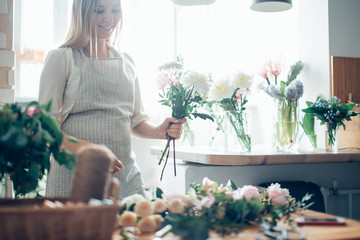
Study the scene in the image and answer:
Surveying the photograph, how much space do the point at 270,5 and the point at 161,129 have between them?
1.18 meters

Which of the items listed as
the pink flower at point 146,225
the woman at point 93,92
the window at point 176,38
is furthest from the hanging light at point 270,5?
the pink flower at point 146,225

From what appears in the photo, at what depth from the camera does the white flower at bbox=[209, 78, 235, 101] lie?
1.66 m

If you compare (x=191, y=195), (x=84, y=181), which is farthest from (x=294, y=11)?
(x=84, y=181)

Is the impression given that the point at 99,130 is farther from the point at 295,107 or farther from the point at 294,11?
the point at 294,11

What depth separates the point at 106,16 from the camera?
1.43 metres

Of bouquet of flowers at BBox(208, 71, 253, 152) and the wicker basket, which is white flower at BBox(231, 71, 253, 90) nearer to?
bouquet of flowers at BBox(208, 71, 253, 152)

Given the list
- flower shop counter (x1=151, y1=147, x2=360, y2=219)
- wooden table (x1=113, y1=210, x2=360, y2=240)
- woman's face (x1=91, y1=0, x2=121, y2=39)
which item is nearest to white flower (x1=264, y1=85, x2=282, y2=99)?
flower shop counter (x1=151, y1=147, x2=360, y2=219)

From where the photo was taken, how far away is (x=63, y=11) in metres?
3.08

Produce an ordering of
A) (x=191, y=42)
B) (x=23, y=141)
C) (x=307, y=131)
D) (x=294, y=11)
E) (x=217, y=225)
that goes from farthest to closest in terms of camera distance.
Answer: (x=191, y=42), (x=294, y=11), (x=307, y=131), (x=217, y=225), (x=23, y=141)

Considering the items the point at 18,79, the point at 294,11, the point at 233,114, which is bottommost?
the point at 233,114

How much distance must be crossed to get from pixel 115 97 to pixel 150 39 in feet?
6.51

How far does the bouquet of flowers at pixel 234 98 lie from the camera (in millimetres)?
1661

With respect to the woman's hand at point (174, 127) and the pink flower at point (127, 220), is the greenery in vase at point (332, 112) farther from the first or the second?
the pink flower at point (127, 220)

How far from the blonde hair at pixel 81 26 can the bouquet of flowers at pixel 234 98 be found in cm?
57
